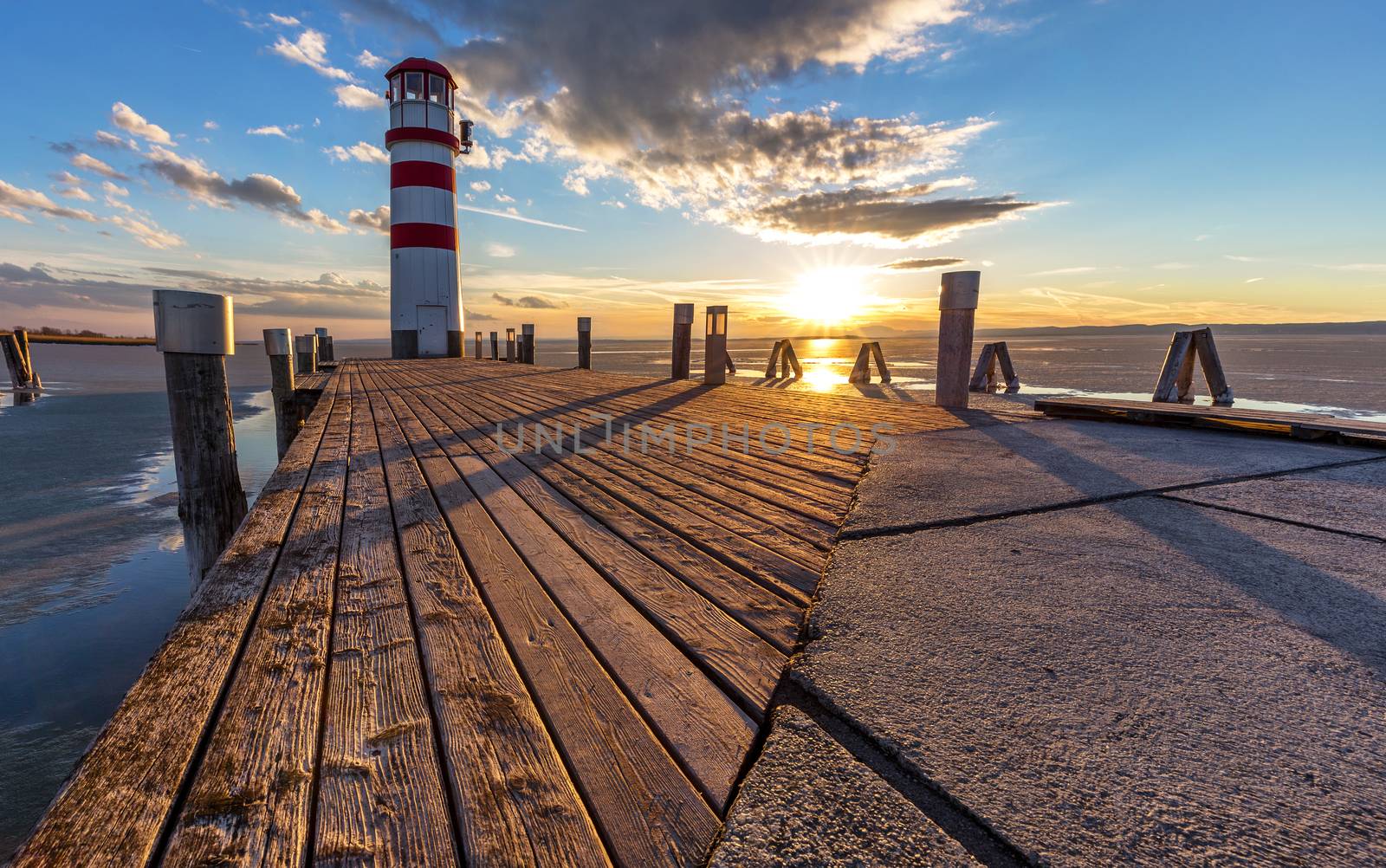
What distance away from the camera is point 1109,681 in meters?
1.47

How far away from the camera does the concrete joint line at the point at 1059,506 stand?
2611 mm

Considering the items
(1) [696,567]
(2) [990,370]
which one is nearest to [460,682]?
(1) [696,567]

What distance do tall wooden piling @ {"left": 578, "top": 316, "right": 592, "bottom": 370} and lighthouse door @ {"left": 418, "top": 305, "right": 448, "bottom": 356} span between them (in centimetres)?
532

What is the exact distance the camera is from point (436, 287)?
1814 centimetres

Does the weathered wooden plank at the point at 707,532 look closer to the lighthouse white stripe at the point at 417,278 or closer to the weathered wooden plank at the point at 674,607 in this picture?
the weathered wooden plank at the point at 674,607

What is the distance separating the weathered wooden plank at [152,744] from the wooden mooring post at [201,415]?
2.17m

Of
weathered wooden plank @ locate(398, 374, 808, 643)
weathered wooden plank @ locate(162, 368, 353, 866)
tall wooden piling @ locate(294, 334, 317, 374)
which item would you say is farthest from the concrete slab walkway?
tall wooden piling @ locate(294, 334, 317, 374)

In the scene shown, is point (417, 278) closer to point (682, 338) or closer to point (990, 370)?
point (682, 338)

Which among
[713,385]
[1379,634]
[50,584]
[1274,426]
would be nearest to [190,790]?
[1379,634]

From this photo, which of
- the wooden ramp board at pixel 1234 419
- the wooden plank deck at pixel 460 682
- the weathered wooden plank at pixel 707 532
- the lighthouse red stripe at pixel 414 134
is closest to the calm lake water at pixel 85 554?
the wooden plank deck at pixel 460 682

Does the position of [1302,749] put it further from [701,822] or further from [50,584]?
[50,584]

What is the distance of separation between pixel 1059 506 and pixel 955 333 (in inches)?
156

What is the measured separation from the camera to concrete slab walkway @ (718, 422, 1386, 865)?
1052 mm

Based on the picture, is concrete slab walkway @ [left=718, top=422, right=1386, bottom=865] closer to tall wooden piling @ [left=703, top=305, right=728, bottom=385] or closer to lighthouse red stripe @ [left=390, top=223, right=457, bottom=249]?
tall wooden piling @ [left=703, top=305, right=728, bottom=385]
